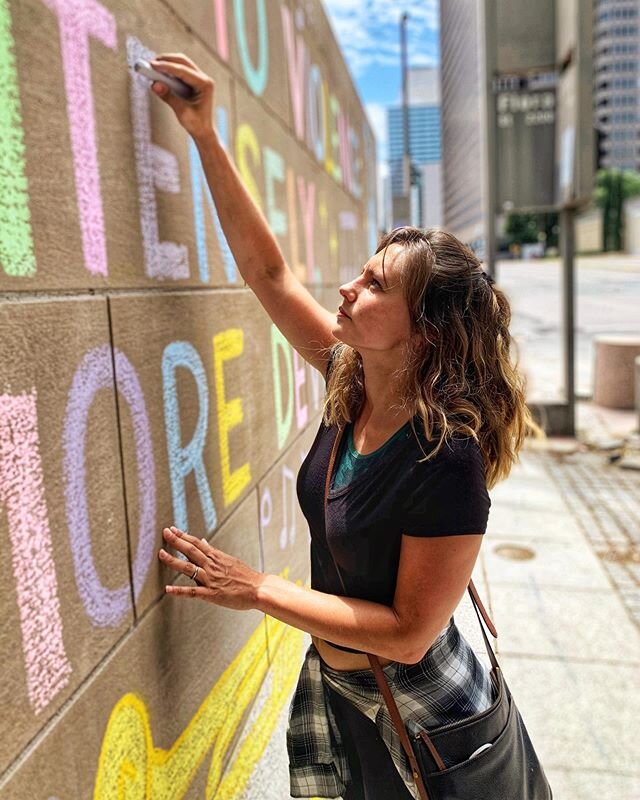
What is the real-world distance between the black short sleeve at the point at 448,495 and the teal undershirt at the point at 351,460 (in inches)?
5.1

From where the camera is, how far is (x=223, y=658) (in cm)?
217

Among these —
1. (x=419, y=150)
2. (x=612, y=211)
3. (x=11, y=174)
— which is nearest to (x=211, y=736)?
(x=11, y=174)

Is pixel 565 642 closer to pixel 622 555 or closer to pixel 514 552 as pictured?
pixel 514 552

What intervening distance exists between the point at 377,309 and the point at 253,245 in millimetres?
641

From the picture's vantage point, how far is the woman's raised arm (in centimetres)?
189

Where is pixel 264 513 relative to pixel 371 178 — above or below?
below

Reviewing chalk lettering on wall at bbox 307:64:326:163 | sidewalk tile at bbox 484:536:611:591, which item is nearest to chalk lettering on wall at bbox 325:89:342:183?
chalk lettering on wall at bbox 307:64:326:163

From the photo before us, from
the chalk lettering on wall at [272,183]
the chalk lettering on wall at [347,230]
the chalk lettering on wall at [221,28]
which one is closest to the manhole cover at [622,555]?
the chalk lettering on wall at [347,230]

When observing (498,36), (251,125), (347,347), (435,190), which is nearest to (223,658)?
(347,347)

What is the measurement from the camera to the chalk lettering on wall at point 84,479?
1288 millimetres

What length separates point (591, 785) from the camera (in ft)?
9.54

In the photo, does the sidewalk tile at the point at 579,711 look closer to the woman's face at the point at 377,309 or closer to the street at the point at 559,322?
the street at the point at 559,322

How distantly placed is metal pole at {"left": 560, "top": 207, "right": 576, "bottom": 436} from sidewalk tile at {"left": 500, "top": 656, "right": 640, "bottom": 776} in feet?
17.0

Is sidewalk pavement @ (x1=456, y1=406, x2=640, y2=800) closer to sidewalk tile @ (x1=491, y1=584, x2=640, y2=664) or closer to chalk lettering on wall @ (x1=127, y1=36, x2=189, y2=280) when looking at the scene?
sidewalk tile @ (x1=491, y1=584, x2=640, y2=664)
